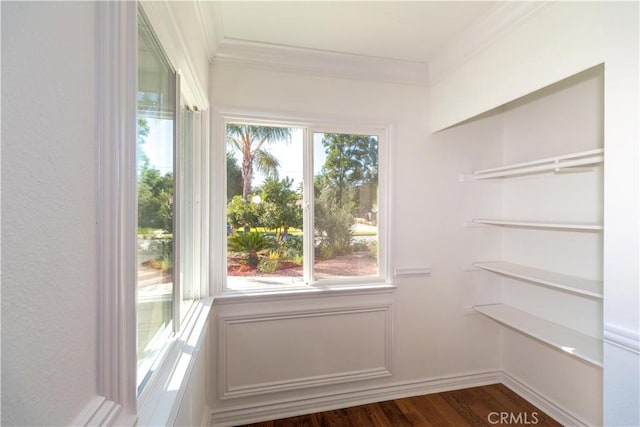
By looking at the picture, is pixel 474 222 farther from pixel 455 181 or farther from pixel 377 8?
pixel 377 8

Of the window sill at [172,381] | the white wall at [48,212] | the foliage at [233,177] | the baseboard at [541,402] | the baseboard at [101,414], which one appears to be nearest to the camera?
the white wall at [48,212]

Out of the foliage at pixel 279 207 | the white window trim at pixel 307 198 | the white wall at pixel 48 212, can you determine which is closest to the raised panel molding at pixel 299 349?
the white window trim at pixel 307 198

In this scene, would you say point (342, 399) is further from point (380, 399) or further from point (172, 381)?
point (172, 381)

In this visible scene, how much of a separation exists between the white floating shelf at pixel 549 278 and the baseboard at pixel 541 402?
0.92m

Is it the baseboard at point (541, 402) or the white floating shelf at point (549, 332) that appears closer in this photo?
the white floating shelf at point (549, 332)

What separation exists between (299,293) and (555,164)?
1821mm

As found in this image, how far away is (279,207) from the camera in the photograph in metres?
2.12

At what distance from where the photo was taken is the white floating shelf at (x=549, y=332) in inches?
63.7

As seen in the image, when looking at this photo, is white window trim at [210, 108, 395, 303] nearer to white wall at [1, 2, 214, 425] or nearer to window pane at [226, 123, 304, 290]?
window pane at [226, 123, 304, 290]

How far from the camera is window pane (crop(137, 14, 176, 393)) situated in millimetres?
903

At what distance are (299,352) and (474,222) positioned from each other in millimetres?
1742

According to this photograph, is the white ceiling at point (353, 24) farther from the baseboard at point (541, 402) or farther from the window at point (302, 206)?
the baseboard at point (541, 402)

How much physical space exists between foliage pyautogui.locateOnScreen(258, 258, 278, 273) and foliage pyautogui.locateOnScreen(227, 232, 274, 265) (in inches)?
1.7

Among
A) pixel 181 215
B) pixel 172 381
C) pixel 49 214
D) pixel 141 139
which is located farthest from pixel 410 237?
pixel 49 214
